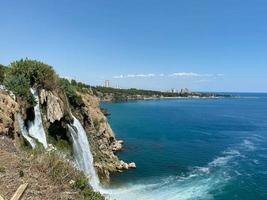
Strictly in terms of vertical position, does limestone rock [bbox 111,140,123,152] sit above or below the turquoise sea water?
above

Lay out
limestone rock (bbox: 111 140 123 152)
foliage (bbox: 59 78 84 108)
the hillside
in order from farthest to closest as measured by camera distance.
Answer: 1. limestone rock (bbox: 111 140 123 152)
2. foliage (bbox: 59 78 84 108)
3. the hillside

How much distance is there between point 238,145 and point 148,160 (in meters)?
21.2

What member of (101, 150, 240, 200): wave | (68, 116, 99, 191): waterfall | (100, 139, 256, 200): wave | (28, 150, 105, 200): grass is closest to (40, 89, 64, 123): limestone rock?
(68, 116, 99, 191): waterfall

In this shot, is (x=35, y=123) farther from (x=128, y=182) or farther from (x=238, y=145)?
(x=238, y=145)

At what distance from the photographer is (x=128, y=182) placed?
1517 inches

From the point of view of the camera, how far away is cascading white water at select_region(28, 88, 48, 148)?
2801 centimetres

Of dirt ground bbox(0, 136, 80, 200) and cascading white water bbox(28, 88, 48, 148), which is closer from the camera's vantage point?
dirt ground bbox(0, 136, 80, 200)

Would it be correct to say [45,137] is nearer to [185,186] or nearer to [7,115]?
[7,115]

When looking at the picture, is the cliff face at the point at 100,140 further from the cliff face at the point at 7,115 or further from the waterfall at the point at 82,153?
the cliff face at the point at 7,115

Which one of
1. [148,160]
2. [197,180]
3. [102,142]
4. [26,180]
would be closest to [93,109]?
[102,142]

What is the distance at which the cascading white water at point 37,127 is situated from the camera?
91.9 feet

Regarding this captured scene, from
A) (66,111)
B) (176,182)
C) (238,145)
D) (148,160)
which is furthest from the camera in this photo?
(238,145)

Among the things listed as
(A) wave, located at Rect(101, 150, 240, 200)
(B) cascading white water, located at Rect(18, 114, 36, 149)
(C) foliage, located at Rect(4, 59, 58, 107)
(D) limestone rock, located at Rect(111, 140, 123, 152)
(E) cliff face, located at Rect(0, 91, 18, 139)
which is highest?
(C) foliage, located at Rect(4, 59, 58, 107)

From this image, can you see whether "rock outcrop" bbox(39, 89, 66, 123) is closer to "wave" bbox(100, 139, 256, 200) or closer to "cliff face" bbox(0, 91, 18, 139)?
"cliff face" bbox(0, 91, 18, 139)
